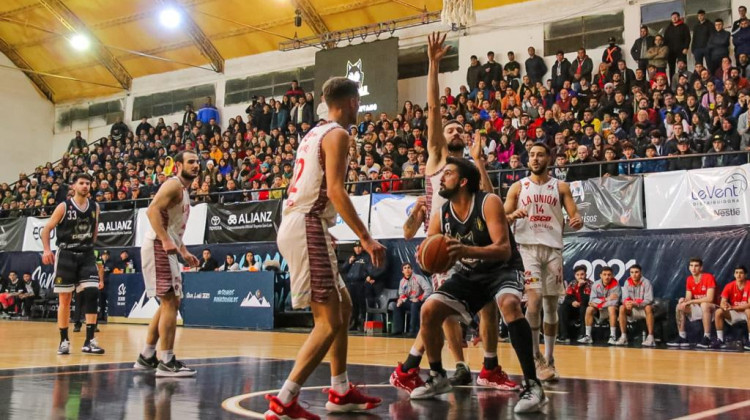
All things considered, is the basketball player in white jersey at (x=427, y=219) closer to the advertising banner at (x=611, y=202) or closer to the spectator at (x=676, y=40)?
the advertising banner at (x=611, y=202)

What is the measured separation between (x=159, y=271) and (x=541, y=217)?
12.5 ft

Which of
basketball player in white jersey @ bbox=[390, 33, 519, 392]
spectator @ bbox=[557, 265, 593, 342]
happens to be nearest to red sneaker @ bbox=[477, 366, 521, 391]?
basketball player in white jersey @ bbox=[390, 33, 519, 392]

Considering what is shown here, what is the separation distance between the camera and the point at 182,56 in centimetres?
2977

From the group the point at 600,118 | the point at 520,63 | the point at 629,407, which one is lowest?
the point at 629,407

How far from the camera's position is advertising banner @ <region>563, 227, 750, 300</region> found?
13281 millimetres

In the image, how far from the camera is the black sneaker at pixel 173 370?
7.21 meters

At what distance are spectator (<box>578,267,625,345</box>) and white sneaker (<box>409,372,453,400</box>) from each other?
27.8 feet

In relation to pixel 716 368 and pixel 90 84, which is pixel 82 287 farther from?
pixel 90 84

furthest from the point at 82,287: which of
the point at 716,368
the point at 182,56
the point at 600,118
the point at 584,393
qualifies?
the point at 182,56

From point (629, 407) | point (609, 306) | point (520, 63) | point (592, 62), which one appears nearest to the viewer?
point (629, 407)

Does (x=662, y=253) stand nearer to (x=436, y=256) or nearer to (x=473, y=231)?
(x=473, y=231)

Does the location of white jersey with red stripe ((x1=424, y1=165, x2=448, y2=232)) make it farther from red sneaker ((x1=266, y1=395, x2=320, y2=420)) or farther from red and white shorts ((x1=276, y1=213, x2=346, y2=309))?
red sneaker ((x1=266, y1=395, x2=320, y2=420))

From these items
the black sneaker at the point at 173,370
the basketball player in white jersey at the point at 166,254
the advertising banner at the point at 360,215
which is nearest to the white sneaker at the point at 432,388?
the black sneaker at the point at 173,370

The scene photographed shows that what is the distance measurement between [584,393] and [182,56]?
2618cm
